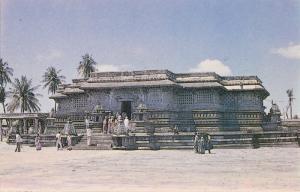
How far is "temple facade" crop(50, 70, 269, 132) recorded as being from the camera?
40781 millimetres

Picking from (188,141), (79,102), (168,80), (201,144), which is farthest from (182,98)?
(201,144)

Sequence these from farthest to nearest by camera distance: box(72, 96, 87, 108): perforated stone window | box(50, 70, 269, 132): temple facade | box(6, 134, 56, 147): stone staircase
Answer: box(72, 96, 87, 108): perforated stone window
box(50, 70, 269, 132): temple facade
box(6, 134, 56, 147): stone staircase

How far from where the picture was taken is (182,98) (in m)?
42.5

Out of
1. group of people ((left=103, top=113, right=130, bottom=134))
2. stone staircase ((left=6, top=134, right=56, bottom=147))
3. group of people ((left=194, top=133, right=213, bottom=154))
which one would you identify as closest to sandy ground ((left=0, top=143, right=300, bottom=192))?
group of people ((left=194, top=133, right=213, bottom=154))

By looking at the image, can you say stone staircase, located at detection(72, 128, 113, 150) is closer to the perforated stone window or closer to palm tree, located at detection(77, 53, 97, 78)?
the perforated stone window

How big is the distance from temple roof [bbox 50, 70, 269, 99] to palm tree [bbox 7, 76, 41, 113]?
111 ft

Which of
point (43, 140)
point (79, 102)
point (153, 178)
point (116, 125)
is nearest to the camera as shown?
point (153, 178)

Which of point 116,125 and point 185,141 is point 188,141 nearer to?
point 185,141

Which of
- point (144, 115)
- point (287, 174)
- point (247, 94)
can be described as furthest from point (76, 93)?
point (287, 174)

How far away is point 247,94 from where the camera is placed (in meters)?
43.5

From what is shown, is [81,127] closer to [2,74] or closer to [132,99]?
[132,99]

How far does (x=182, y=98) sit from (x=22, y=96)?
39.9 metres

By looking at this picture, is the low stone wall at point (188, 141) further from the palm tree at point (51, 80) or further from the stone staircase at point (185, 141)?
the palm tree at point (51, 80)

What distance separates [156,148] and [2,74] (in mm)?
51566
